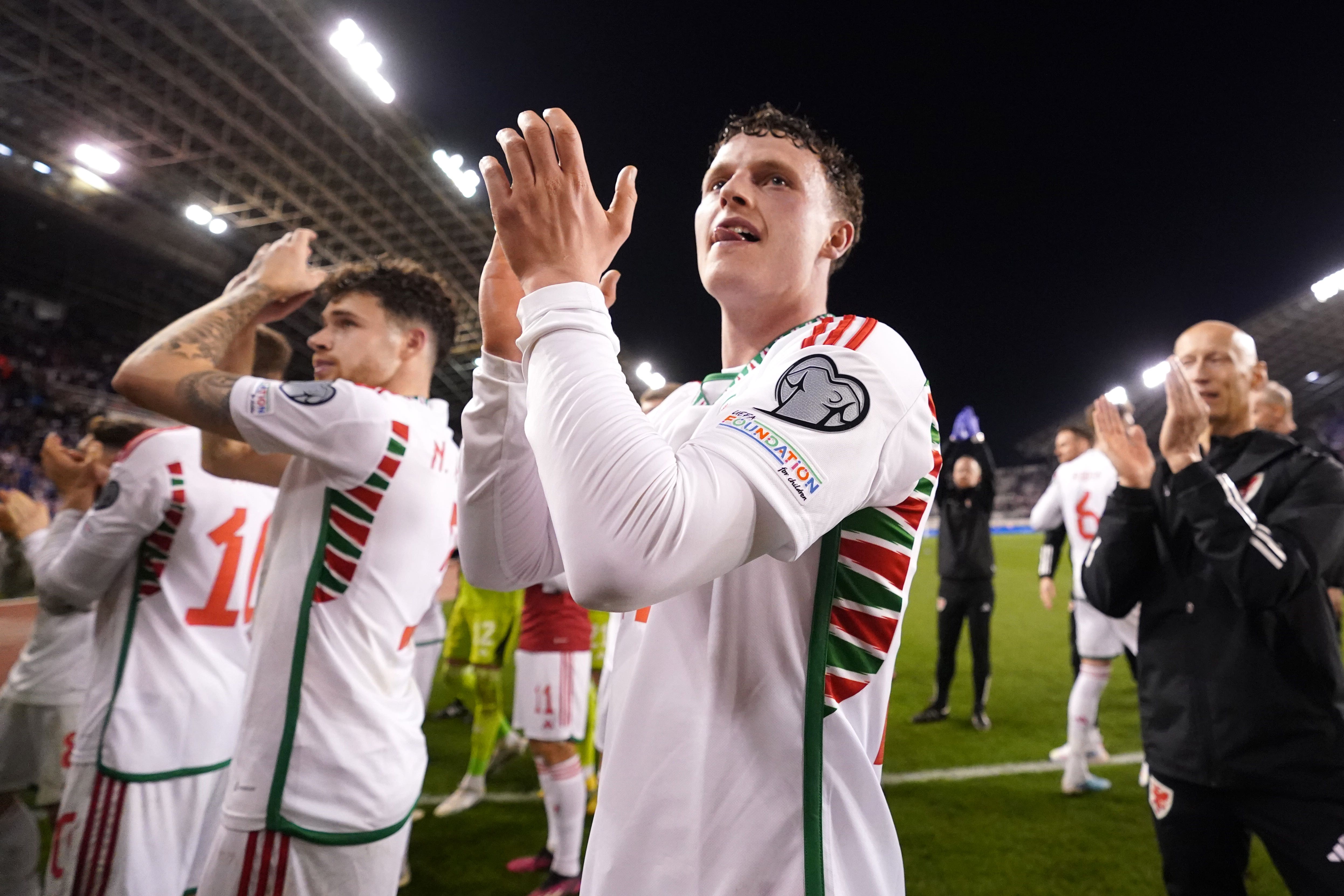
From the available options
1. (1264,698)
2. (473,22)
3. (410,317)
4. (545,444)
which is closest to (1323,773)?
(1264,698)

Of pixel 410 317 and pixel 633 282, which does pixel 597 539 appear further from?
pixel 633 282

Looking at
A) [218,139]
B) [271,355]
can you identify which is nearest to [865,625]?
[271,355]

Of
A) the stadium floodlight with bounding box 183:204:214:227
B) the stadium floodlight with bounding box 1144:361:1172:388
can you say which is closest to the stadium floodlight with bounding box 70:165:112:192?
the stadium floodlight with bounding box 183:204:214:227

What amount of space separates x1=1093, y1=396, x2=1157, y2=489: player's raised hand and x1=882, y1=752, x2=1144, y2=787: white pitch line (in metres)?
3.27

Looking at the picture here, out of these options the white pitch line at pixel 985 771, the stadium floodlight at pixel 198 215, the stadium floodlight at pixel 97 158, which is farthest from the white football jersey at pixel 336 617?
the stadium floodlight at pixel 198 215

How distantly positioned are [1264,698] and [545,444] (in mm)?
2207

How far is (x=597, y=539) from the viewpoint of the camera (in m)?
0.75

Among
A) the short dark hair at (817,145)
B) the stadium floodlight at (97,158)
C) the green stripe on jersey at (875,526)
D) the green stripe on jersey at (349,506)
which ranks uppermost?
the stadium floodlight at (97,158)

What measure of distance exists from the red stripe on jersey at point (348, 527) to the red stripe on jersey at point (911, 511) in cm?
148

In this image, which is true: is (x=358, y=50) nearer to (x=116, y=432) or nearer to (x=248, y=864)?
(x=116, y=432)

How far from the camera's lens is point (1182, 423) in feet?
6.60

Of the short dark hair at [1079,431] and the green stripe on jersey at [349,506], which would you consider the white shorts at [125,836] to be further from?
the short dark hair at [1079,431]

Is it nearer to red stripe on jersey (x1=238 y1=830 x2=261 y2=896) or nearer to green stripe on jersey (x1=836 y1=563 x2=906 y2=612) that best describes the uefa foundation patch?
green stripe on jersey (x1=836 y1=563 x2=906 y2=612)

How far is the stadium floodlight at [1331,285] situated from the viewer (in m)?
4.19
